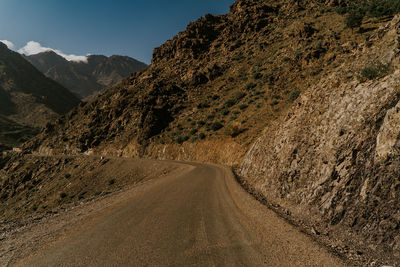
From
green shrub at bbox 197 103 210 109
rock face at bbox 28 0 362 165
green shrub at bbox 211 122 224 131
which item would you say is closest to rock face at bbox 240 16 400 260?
rock face at bbox 28 0 362 165

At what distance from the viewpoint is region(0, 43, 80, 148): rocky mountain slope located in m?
88.0

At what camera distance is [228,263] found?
14.0 ft

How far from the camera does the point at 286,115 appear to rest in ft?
44.1

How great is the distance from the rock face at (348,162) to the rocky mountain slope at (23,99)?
343 feet

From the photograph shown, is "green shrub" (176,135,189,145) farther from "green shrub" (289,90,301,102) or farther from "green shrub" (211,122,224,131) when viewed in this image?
"green shrub" (289,90,301,102)

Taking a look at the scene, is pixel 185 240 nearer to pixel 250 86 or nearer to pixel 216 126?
pixel 216 126

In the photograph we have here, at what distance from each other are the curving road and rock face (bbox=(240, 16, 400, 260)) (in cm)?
124

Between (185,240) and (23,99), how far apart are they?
508 feet

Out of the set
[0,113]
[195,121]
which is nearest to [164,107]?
[195,121]

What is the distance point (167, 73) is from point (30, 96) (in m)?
113

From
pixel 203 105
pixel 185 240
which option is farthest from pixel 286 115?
pixel 203 105

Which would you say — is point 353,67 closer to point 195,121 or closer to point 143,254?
point 143,254

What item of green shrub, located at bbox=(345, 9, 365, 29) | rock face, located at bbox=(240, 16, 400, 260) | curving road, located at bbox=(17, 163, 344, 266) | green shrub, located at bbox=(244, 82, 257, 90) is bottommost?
curving road, located at bbox=(17, 163, 344, 266)

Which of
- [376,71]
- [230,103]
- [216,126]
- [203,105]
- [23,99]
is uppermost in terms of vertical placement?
[23,99]
